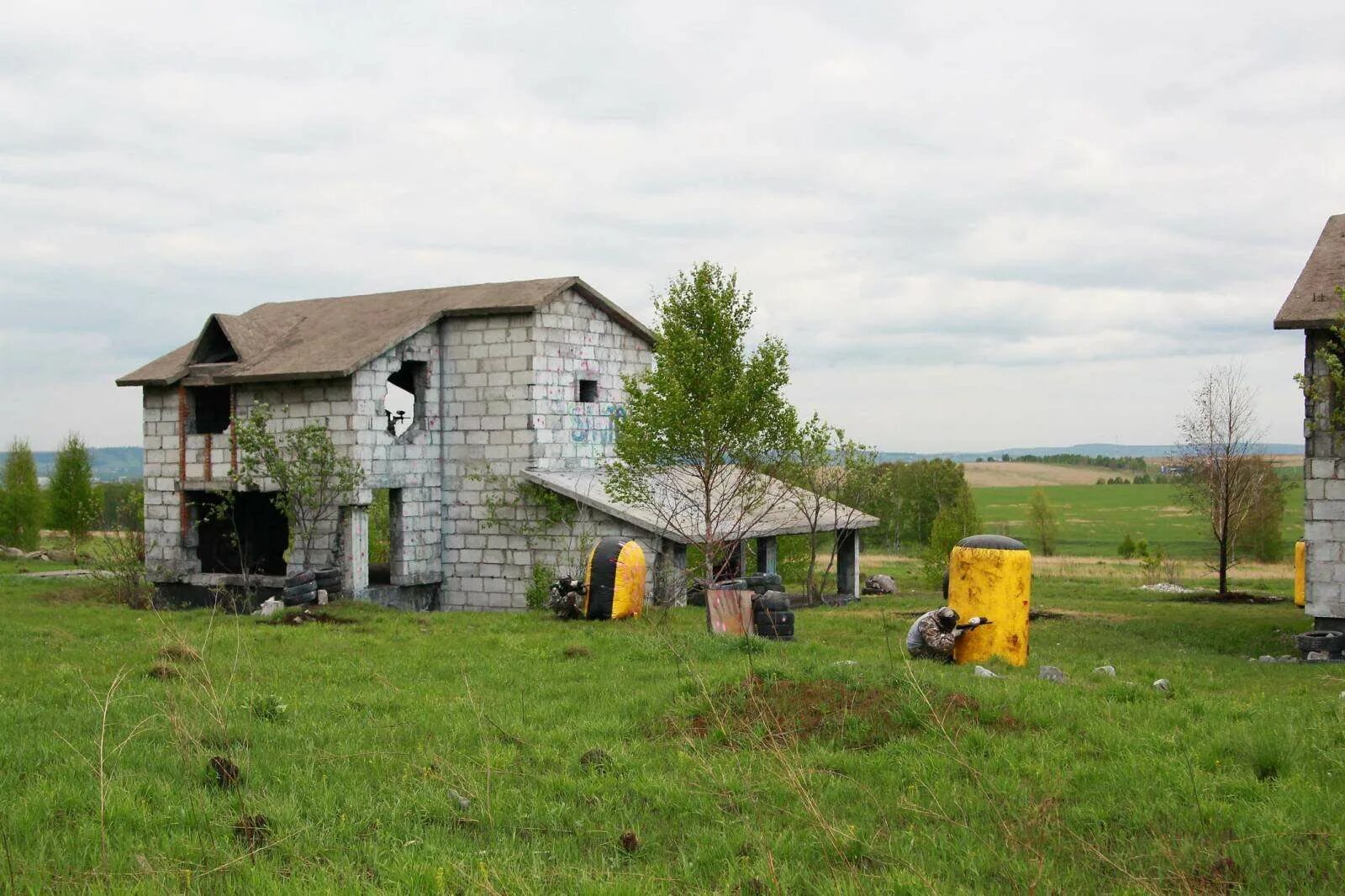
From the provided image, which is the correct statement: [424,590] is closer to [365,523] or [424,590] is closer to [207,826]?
[365,523]

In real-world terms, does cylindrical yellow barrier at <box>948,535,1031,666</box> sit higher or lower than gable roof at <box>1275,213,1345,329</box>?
lower

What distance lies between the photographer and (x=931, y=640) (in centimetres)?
1295

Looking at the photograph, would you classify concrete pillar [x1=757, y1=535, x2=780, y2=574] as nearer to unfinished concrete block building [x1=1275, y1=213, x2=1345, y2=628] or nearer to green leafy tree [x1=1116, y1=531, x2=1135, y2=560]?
unfinished concrete block building [x1=1275, y1=213, x2=1345, y2=628]

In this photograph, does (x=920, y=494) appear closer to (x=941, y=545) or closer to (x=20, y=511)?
(x=941, y=545)

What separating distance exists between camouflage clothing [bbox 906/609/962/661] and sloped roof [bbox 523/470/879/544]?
7.61m

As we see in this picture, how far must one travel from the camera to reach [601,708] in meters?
9.91

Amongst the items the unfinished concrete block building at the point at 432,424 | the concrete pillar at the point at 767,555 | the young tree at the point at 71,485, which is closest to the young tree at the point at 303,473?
the unfinished concrete block building at the point at 432,424

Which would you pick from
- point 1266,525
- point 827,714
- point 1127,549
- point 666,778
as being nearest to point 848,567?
point 827,714

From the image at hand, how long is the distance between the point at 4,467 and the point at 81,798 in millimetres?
49647

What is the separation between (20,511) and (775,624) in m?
41.1

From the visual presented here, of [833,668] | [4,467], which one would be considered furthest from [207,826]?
[4,467]

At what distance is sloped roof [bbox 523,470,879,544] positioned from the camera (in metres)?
22.2

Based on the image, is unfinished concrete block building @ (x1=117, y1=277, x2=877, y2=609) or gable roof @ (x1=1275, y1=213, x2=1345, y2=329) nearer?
gable roof @ (x1=1275, y1=213, x2=1345, y2=329)

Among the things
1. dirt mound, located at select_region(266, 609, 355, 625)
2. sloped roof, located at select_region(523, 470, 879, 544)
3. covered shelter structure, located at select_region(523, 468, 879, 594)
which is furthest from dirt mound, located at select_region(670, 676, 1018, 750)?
dirt mound, located at select_region(266, 609, 355, 625)
